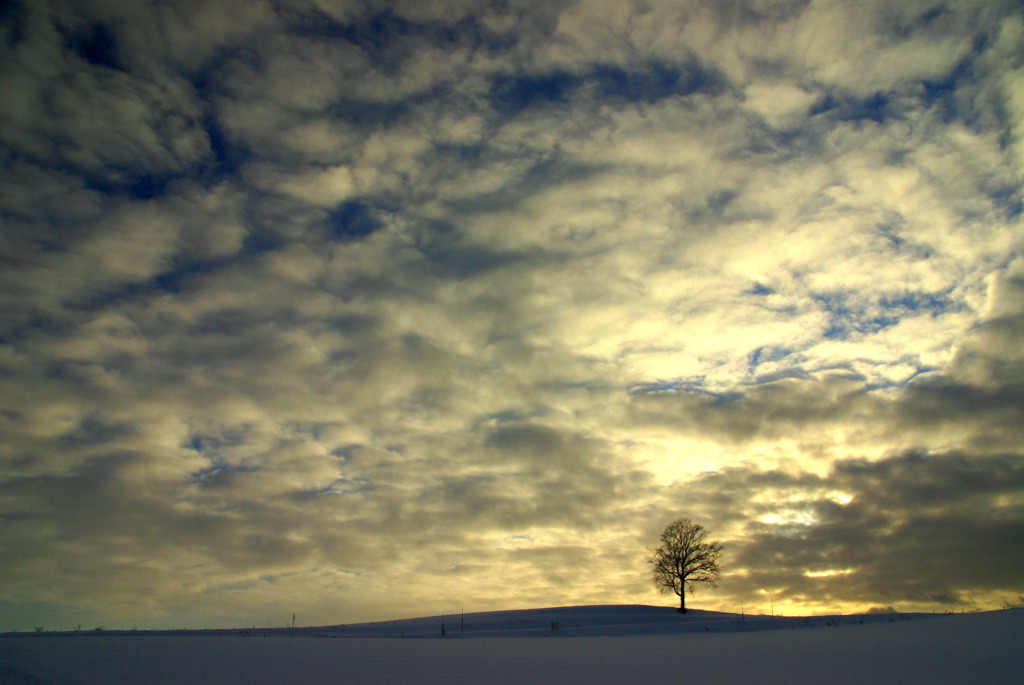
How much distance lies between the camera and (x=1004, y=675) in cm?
1162

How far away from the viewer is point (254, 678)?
12.6 meters

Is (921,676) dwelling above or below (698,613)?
above

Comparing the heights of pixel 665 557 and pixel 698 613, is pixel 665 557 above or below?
above

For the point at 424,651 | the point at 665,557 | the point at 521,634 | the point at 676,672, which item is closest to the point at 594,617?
the point at 665,557

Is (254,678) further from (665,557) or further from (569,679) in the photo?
(665,557)

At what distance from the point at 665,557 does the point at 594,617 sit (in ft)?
28.6

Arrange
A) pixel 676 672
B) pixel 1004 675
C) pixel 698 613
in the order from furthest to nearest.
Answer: pixel 698 613, pixel 676 672, pixel 1004 675

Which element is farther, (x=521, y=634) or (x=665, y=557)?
(x=665, y=557)

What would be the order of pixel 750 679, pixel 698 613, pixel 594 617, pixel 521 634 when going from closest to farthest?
pixel 750 679, pixel 521 634, pixel 594 617, pixel 698 613

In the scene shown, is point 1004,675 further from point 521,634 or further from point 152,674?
point 521,634

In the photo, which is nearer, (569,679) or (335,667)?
(569,679)

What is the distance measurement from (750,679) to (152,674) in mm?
12997

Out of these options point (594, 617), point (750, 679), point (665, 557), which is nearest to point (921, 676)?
point (750, 679)

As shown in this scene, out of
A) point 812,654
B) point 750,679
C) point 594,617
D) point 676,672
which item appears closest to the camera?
point 750,679
